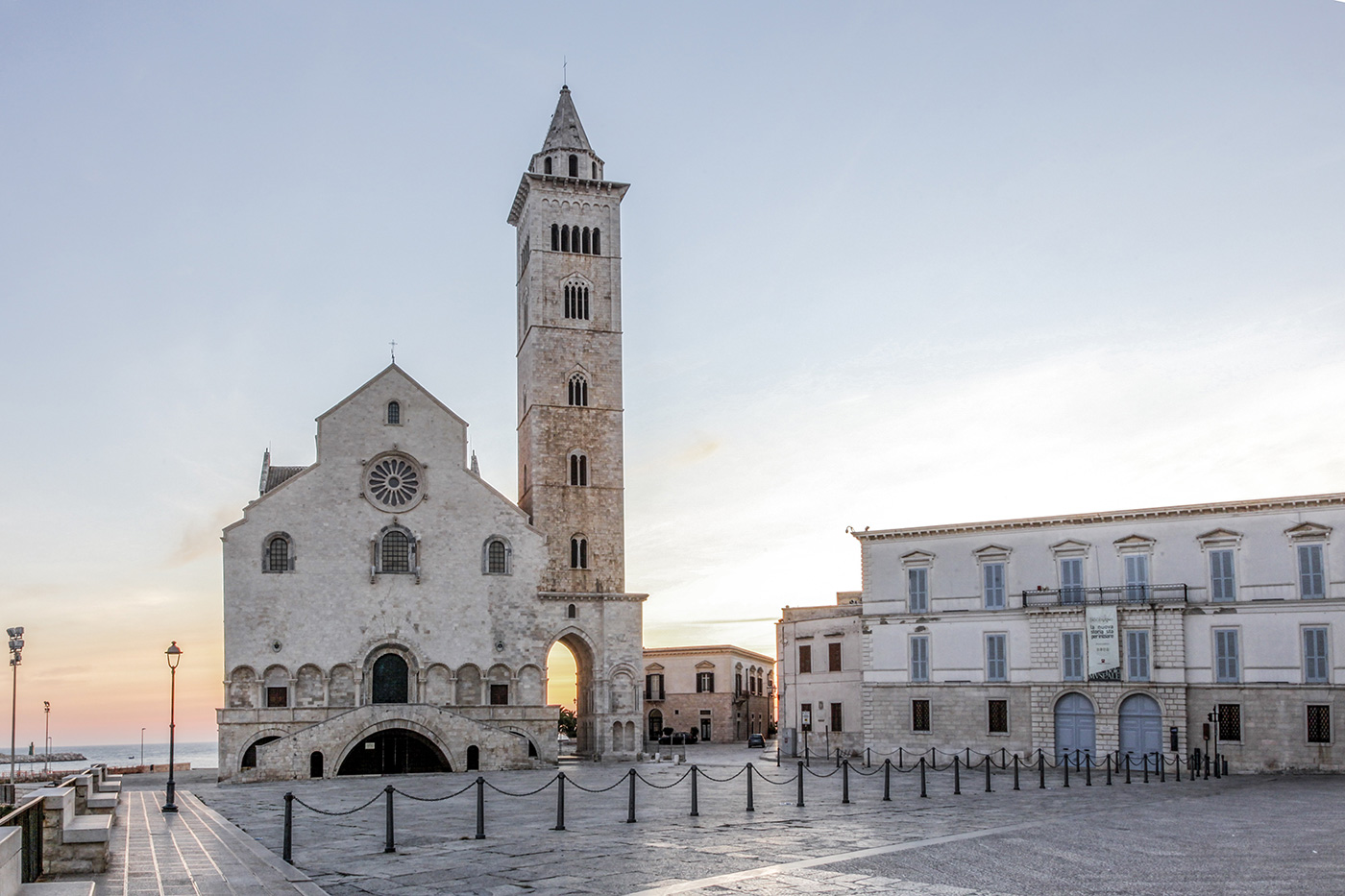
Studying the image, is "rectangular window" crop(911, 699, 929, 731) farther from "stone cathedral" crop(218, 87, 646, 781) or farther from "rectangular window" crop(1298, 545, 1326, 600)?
"stone cathedral" crop(218, 87, 646, 781)

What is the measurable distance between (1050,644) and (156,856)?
31.7m

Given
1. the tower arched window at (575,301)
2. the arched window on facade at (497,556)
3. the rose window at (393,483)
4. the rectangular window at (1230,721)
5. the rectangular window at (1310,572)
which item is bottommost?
the rectangular window at (1230,721)

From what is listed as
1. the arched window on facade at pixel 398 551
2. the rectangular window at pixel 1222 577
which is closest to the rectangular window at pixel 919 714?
the rectangular window at pixel 1222 577

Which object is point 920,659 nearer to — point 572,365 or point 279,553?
point 572,365

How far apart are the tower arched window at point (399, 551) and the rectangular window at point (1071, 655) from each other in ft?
81.1

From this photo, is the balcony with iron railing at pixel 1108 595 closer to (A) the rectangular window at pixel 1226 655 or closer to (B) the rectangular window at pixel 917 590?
(A) the rectangular window at pixel 1226 655

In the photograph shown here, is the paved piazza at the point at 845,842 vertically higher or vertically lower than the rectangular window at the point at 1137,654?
lower

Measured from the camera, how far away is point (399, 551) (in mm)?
49281

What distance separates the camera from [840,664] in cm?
5066

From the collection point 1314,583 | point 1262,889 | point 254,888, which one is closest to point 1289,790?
point 1314,583

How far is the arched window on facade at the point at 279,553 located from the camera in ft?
154

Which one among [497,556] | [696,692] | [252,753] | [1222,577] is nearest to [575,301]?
[497,556]

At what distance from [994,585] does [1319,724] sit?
36.0ft

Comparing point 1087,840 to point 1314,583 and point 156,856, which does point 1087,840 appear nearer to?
point 156,856
